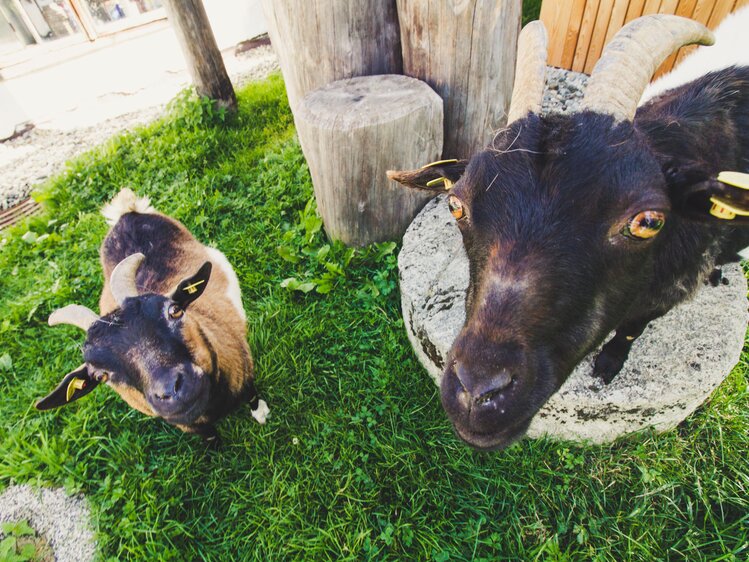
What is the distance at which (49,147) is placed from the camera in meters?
7.05

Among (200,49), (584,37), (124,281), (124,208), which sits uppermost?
(200,49)

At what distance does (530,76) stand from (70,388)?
10.2ft

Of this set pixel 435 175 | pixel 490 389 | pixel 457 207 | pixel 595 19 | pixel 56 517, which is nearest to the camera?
pixel 490 389

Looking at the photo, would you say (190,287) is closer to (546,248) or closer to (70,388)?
(70,388)

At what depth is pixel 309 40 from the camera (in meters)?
3.30

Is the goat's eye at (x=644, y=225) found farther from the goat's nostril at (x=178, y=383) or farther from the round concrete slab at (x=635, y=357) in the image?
the goat's nostril at (x=178, y=383)

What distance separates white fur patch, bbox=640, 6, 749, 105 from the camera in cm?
307

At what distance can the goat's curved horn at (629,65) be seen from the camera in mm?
1718

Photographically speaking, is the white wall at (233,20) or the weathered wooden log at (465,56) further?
the white wall at (233,20)

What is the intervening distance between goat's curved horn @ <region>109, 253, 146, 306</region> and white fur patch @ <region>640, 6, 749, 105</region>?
12.2 feet

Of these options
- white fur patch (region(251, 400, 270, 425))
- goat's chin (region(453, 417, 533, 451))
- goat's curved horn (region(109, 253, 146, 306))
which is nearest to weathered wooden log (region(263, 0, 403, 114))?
goat's curved horn (region(109, 253, 146, 306))

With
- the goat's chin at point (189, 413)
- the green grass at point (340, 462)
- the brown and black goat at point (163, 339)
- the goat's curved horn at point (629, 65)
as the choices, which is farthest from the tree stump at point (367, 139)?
the goat's chin at point (189, 413)

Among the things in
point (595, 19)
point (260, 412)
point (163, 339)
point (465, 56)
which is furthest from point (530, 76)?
point (595, 19)

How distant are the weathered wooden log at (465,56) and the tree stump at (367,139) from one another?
0.69ft
